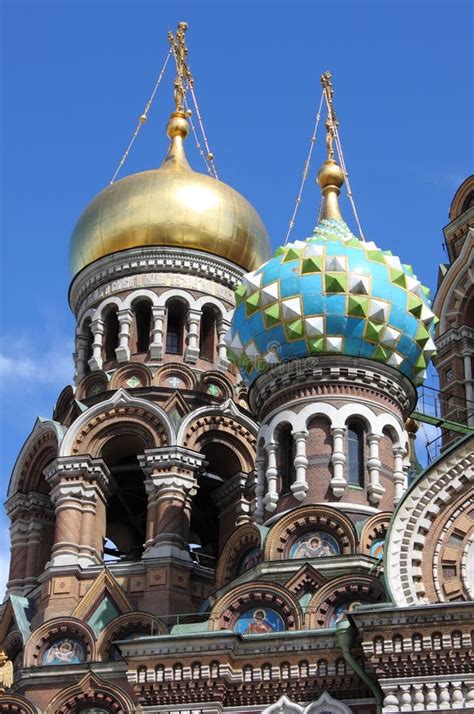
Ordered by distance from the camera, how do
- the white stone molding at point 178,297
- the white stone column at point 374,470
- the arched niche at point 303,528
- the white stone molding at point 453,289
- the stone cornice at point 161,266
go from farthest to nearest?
the stone cornice at point 161,266 → the white stone molding at point 178,297 → the white stone molding at point 453,289 → the white stone column at point 374,470 → the arched niche at point 303,528

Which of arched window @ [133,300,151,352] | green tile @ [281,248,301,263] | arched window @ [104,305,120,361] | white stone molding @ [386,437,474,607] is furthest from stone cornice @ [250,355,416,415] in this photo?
arched window @ [104,305,120,361]

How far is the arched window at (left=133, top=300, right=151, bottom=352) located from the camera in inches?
962

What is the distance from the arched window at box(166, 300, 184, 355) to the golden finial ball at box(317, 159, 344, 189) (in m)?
3.29

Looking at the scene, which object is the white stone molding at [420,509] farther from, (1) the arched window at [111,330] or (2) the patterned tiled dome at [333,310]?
(1) the arched window at [111,330]

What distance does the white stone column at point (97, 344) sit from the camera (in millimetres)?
24141

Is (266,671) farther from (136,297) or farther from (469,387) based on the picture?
(136,297)

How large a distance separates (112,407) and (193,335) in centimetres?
208

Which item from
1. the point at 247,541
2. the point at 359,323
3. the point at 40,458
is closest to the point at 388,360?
the point at 359,323

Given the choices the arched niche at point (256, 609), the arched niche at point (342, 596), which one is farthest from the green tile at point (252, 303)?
the arched niche at point (342, 596)

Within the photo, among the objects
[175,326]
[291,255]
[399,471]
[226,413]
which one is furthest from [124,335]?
[399,471]

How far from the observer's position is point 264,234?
2572cm

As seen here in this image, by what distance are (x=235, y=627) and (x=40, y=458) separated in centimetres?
649

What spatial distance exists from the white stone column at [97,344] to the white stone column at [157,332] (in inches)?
32.1

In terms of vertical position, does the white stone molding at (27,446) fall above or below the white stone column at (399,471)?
above
